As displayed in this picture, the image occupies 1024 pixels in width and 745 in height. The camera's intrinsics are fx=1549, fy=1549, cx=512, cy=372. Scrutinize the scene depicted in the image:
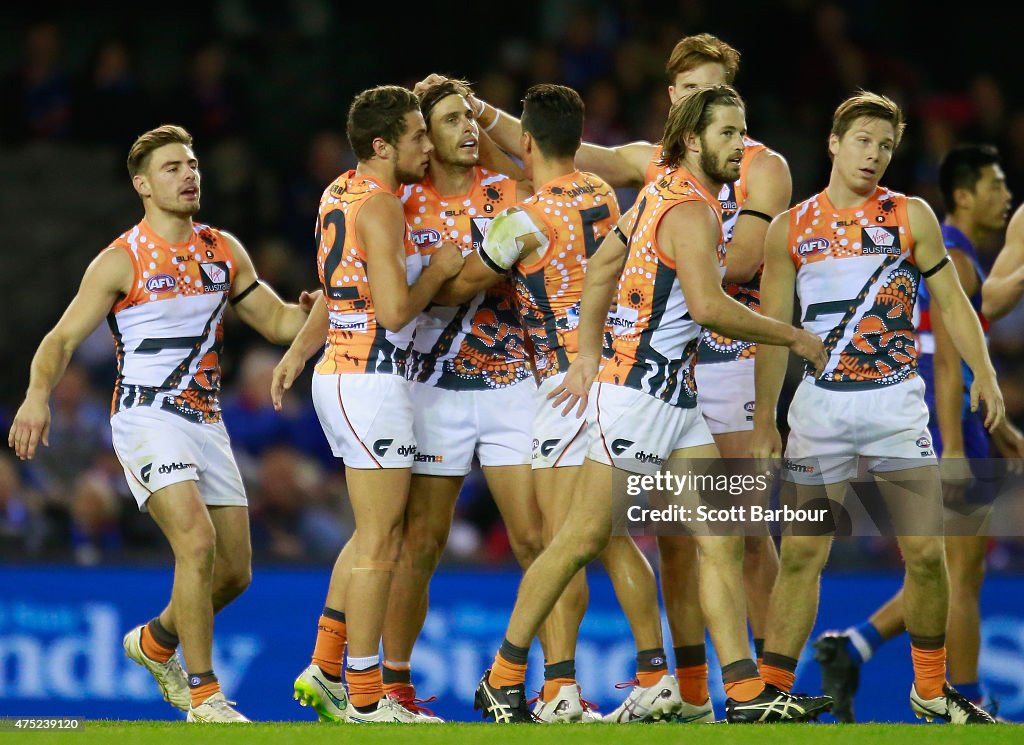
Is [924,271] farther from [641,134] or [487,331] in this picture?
[641,134]

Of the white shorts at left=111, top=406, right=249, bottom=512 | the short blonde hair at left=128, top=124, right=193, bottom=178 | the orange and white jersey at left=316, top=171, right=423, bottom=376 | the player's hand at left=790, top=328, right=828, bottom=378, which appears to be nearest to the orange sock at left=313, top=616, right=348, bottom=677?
the white shorts at left=111, top=406, right=249, bottom=512

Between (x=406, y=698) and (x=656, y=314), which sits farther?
(x=406, y=698)


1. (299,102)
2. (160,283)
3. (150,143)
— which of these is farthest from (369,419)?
(299,102)

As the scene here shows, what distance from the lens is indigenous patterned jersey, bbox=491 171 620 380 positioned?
6707mm

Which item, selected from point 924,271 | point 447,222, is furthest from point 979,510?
point 447,222

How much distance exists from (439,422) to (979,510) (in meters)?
2.92

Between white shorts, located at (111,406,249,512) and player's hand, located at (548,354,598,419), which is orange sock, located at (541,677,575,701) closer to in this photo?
player's hand, located at (548,354,598,419)

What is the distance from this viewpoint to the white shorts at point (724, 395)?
7.11 metres

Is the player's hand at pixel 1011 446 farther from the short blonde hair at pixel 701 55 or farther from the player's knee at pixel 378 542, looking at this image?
the player's knee at pixel 378 542

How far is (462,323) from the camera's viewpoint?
277 inches

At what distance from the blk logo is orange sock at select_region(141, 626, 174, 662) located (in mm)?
2483

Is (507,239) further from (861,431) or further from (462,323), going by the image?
(861,431)

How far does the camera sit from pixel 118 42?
14.0m

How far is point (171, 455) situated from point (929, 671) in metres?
3.45
